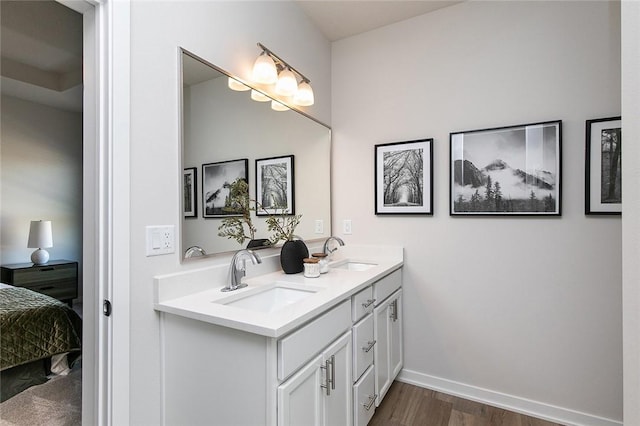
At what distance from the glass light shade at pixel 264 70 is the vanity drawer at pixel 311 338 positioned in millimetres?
1287

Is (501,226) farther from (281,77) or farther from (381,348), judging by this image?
(281,77)

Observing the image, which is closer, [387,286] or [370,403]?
[370,403]

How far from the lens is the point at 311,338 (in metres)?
1.18

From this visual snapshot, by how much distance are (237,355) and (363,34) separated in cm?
246

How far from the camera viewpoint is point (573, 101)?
184 cm

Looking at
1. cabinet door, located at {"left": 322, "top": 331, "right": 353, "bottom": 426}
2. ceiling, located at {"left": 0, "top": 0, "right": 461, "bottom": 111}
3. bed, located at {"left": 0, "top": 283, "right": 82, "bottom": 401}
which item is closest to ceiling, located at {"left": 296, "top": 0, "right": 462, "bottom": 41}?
ceiling, located at {"left": 0, "top": 0, "right": 461, "bottom": 111}

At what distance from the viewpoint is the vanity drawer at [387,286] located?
1850 millimetres

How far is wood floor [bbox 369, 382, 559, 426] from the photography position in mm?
1846

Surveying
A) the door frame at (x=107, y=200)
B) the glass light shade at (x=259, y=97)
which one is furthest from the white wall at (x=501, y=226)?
the door frame at (x=107, y=200)

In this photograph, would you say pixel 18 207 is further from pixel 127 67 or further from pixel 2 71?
pixel 127 67

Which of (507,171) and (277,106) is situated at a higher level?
(277,106)

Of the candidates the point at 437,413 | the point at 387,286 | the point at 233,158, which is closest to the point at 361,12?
the point at 233,158

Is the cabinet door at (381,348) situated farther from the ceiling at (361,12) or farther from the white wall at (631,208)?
the ceiling at (361,12)

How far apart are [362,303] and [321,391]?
51 cm
